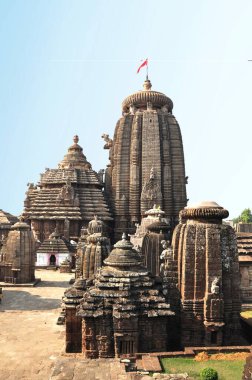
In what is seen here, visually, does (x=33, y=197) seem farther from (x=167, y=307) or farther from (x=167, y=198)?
(x=167, y=307)

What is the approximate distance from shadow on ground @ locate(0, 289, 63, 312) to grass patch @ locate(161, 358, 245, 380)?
13621 mm

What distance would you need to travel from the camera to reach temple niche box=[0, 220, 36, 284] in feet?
113

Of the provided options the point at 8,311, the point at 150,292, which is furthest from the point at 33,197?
the point at 150,292

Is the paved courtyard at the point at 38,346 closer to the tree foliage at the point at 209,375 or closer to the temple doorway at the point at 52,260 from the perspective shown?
the tree foliage at the point at 209,375

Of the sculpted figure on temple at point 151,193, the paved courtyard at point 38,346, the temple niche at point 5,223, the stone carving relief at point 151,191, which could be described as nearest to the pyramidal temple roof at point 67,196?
the sculpted figure on temple at point 151,193

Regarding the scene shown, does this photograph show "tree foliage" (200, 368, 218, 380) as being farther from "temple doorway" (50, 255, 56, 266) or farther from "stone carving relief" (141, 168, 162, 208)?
"stone carving relief" (141, 168, 162, 208)

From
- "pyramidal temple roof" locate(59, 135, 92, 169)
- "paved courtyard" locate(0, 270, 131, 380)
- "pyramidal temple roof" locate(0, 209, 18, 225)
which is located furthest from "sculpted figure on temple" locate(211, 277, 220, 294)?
"pyramidal temple roof" locate(0, 209, 18, 225)

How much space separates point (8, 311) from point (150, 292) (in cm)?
1275

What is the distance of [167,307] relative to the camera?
14477 millimetres

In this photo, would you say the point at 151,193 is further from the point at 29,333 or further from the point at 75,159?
the point at 29,333

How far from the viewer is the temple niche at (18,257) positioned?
3431cm

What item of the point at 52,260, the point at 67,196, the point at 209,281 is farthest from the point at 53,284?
the point at 209,281

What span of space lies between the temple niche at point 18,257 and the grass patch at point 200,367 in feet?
77.6

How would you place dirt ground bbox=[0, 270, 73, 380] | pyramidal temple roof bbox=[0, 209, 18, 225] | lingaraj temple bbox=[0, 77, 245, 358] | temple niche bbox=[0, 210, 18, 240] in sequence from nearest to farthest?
dirt ground bbox=[0, 270, 73, 380] < lingaraj temple bbox=[0, 77, 245, 358] < temple niche bbox=[0, 210, 18, 240] < pyramidal temple roof bbox=[0, 209, 18, 225]
